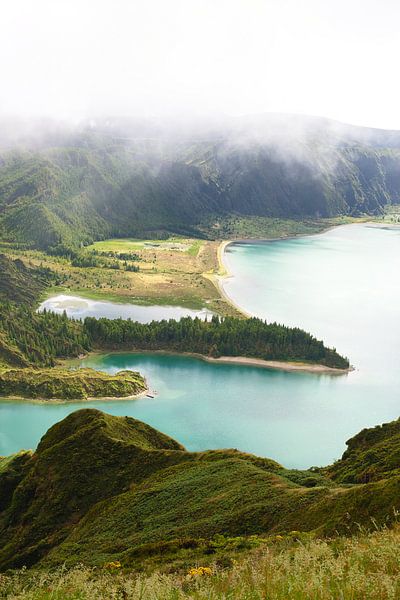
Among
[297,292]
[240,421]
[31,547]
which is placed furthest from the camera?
[297,292]

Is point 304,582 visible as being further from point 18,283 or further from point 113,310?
point 18,283

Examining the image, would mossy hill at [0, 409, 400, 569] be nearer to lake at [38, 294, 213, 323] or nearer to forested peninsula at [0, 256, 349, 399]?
forested peninsula at [0, 256, 349, 399]

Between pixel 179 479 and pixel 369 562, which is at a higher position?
pixel 369 562

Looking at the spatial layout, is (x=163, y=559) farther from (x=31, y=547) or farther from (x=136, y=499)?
(x=31, y=547)

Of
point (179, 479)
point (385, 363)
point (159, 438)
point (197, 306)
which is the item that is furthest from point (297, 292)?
point (179, 479)

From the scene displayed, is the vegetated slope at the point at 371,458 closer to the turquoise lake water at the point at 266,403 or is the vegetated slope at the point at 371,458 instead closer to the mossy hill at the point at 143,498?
the mossy hill at the point at 143,498

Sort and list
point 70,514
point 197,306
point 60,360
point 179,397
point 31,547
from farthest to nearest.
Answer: point 197,306
point 60,360
point 179,397
point 70,514
point 31,547

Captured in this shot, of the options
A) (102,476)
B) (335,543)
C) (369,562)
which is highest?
(369,562)
